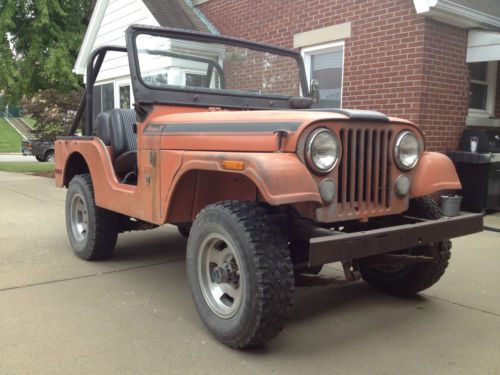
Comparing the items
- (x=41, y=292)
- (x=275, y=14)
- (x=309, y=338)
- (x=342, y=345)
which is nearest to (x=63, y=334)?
(x=41, y=292)

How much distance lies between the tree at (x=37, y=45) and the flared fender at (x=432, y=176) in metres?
10.5

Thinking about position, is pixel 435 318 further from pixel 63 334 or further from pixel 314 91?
pixel 63 334

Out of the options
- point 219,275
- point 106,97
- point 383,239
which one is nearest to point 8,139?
point 106,97

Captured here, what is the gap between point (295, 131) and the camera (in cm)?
267

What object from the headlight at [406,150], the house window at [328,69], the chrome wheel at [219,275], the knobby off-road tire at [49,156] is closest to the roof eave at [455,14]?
the house window at [328,69]

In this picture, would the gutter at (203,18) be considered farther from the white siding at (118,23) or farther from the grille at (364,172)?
the grille at (364,172)

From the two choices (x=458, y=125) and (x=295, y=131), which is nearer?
(x=295, y=131)

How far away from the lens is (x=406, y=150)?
3.08 meters

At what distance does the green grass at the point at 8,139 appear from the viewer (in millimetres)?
32925

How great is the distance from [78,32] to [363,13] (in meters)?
8.67

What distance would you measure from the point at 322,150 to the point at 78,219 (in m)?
3.20

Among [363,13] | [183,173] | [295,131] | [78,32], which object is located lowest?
[183,173]

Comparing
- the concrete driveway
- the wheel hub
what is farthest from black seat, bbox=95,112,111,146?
the wheel hub

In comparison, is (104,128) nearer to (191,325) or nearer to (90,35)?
(191,325)
